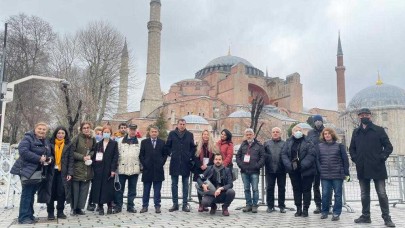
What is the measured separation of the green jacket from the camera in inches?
235

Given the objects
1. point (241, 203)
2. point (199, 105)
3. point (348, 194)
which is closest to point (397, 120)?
point (199, 105)

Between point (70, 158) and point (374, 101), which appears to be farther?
point (374, 101)

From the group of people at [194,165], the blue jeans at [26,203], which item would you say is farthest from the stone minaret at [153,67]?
the blue jeans at [26,203]

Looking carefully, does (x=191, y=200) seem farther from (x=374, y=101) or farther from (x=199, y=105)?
(x=199, y=105)

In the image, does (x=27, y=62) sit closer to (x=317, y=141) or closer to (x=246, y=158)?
(x=246, y=158)

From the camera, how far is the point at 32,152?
533 centimetres

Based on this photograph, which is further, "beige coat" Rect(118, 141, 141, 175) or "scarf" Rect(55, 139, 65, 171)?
"beige coat" Rect(118, 141, 141, 175)

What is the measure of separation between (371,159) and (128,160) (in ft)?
14.2

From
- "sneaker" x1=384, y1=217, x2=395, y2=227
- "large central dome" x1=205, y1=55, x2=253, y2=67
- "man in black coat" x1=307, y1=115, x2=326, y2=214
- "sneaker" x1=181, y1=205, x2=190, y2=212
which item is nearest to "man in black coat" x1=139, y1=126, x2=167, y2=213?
"sneaker" x1=181, y1=205, x2=190, y2=212

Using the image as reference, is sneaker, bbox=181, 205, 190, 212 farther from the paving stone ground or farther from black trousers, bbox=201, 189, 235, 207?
black trousers, bbox=201, 189, 235, 207

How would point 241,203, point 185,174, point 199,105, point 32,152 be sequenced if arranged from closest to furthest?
point 32,152 < point 185,174 < point 241,203 < point 199,105

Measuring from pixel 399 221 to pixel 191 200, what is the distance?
4.22 meters

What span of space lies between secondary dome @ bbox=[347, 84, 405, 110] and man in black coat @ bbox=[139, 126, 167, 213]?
115ft

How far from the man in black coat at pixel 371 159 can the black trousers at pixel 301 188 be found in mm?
851
